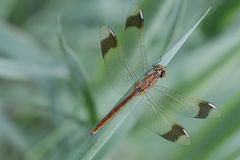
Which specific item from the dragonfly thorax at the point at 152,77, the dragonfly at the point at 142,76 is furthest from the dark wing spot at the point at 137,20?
the dragonfly thorax at the point at 152,77

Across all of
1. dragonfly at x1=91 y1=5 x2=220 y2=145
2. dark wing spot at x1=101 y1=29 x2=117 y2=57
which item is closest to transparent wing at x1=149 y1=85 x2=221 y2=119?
dragonfly at x1=91 y1=5 x2=220 y2=145

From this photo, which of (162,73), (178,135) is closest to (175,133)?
(178,135)

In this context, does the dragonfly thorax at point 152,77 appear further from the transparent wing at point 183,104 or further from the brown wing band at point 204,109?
the brown wing band at point 204,109

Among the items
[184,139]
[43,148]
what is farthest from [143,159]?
[184,139]

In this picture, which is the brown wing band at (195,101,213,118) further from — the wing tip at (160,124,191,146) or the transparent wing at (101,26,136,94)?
the transparent wing at (101,26,136,94)

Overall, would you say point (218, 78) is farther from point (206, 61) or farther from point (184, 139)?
point (184, 139)
